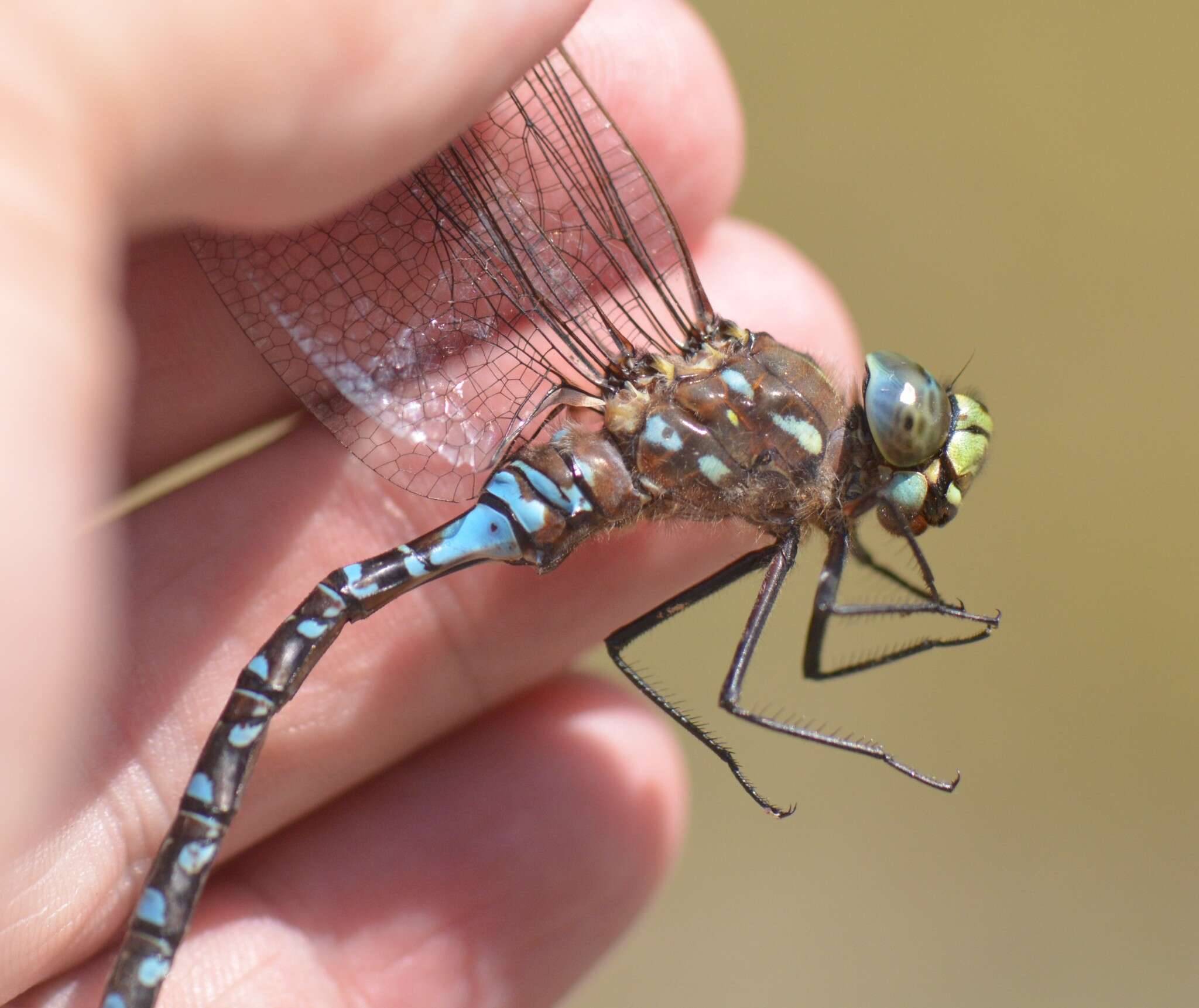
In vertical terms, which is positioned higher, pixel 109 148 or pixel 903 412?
pixel 109 148

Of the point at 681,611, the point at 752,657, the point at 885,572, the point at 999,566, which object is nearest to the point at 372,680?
the point at 681,611

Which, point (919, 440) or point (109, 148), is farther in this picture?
point (919, 440)

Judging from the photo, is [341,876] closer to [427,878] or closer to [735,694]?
[427,878]

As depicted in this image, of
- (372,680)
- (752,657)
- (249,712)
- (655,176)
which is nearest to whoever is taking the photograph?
(249,712)

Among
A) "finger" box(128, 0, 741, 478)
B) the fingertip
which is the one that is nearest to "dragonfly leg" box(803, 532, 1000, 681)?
the fingertip

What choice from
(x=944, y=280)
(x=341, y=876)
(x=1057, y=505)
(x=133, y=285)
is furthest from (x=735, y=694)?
(x=944, y=280)

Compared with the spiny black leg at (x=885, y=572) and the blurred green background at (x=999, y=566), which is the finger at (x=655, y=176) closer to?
the spiny black leg at (x=885, y=572)

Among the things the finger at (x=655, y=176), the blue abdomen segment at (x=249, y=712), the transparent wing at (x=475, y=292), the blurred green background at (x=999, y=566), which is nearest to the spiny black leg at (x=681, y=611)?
the blue abdomen segment at (x=249, y=712)

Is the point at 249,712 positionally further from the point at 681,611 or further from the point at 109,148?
the point at 109,148

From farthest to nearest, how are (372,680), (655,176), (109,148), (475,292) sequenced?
1. (655,176)
2. (372,680)
3. (475,292)
4. (109,148)
